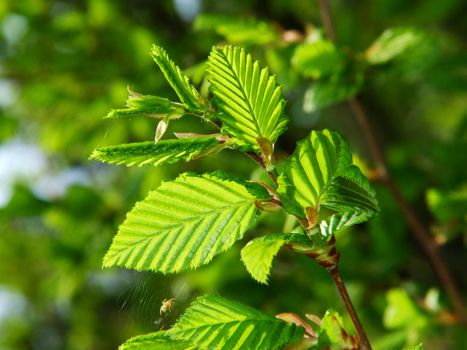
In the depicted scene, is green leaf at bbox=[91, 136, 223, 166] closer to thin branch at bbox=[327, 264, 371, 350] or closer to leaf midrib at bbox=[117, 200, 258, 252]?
leaf midrib at bbox=[117, 200, 258, 252]

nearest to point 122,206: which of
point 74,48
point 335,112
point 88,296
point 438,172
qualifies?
point 74,48

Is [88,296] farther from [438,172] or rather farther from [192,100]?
[192,100]

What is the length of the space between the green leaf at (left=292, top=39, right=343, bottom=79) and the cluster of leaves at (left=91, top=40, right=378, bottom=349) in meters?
0.61

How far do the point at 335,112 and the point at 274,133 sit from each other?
1.80 m

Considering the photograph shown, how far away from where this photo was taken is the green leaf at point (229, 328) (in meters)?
0.55

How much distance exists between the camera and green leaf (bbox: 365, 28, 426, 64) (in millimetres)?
1229

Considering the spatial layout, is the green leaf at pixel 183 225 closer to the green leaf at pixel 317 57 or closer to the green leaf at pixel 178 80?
the green leaf at pixel 178 80

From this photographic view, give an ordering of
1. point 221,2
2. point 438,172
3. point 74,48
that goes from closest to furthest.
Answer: point 438,172 → point 74,48 → point 221,2

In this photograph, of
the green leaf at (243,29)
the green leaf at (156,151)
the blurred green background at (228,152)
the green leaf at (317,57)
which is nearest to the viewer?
the green leaf at (156,151)

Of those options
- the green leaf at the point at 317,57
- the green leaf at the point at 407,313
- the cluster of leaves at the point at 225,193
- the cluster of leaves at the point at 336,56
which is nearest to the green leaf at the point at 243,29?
the cluster of leaves at the point at 336,56

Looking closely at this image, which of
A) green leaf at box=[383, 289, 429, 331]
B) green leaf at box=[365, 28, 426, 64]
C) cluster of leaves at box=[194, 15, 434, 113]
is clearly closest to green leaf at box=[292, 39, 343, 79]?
cluster of leaves at box=[194, 15, 434, 113]

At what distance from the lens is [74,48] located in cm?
225

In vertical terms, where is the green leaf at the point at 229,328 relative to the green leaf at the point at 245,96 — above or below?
below

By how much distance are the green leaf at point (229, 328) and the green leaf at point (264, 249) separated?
0.04 meters
